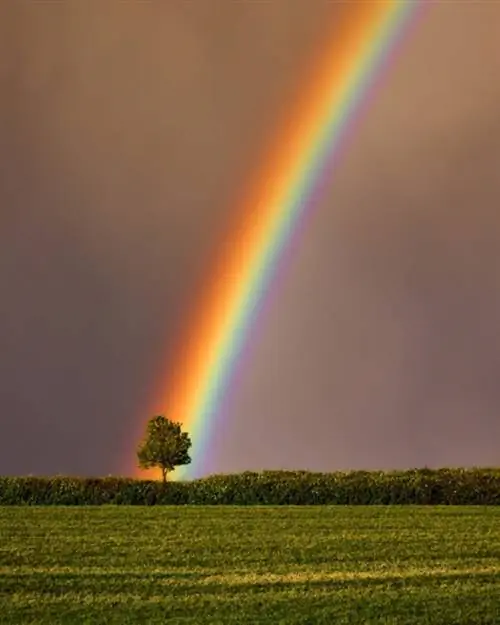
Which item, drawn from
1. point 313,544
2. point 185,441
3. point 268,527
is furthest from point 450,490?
point 313,544

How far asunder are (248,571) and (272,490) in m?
33.1

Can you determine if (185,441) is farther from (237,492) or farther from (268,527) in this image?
(268,527)

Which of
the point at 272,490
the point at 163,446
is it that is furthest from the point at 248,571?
the point at 163,446

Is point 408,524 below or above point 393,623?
above

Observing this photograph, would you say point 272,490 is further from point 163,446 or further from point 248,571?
point 248,571

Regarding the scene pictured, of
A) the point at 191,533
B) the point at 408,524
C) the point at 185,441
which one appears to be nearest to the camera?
the point at 191,533

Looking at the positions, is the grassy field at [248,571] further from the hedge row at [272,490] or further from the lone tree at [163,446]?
the lone tree at [163,446]

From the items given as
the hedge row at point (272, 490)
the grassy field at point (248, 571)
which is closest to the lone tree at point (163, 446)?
the hedge row at point (272, 490)

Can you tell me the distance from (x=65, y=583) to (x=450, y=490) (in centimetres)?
3711

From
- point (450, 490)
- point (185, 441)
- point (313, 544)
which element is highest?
point (185, 441)

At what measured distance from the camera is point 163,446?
66.0m

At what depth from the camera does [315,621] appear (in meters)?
17.3

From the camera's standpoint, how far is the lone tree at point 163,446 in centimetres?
6562

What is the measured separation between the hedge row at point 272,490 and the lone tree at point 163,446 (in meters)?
8.99
